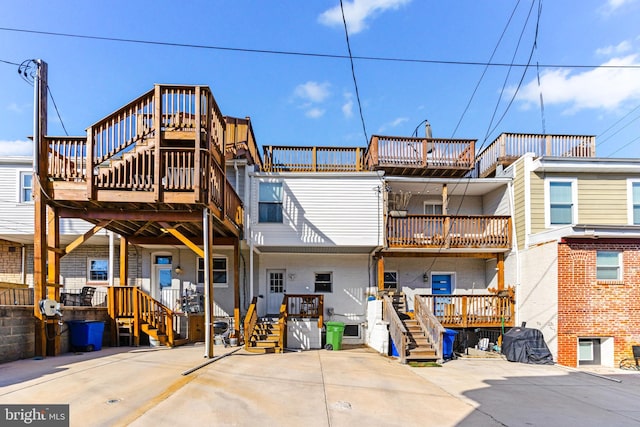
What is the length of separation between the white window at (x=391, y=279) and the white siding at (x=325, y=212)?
228 centimetres

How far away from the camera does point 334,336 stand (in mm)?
11977

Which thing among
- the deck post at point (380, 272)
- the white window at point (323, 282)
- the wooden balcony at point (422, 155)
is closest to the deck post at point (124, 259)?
the white window at point (323, 282)

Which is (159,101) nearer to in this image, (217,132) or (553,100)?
(217,132)

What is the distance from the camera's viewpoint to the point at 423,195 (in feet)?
49.3

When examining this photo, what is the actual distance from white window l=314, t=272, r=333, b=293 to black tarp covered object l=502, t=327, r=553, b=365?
238 inches

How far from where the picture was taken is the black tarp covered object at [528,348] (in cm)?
1068

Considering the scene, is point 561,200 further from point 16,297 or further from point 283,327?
point 16,297

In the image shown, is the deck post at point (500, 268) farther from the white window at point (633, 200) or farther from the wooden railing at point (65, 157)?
the wooden railing at point (65, 157)

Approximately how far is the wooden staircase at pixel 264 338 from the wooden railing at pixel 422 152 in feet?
22.0

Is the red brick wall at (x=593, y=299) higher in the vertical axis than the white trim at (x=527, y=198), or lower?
lower

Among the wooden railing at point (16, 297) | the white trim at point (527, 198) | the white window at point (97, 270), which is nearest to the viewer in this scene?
the wooden railing at point (16, 297)

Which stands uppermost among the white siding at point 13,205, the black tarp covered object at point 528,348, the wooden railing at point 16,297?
the white siding at point 13,205

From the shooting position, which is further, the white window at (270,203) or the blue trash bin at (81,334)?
the white window at (270,203)

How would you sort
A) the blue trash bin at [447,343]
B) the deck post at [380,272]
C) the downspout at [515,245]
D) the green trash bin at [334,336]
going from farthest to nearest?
the deck post at [380,272]
the downspout at [515,245]
the green trash bin at [334,336]
the blue trash bin at [447,343]
